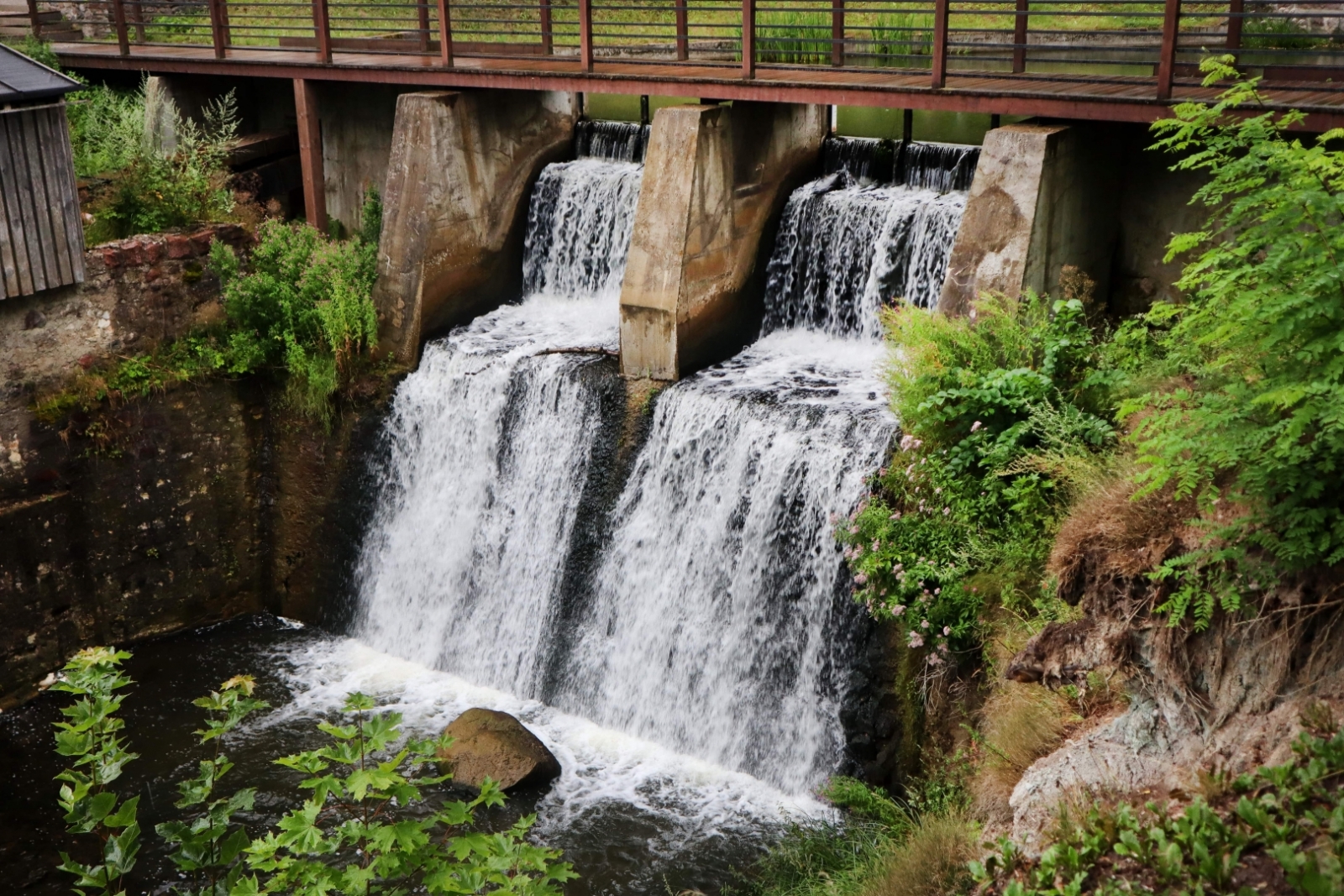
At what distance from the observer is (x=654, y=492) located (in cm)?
1022

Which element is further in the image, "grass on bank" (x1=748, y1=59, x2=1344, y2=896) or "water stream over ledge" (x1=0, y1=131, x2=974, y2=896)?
"water stream over ledge" (x1=0, y1=131, x2=974, y2=896)

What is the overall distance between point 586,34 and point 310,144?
11.2ft

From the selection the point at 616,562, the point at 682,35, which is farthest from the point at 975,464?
the point at 682,35

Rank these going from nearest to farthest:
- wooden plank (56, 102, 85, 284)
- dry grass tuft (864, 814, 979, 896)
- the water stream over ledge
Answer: dry grass tuft (864, 814, 979, 896)
the water stream over ledge
wooden plank (56, 102, 85, 284)

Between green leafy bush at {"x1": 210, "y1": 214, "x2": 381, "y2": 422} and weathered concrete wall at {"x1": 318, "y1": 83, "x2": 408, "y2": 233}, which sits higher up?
weathered concrete wall at {"x1": 318, "y1": 83, "x2": 408, "y2": 233}

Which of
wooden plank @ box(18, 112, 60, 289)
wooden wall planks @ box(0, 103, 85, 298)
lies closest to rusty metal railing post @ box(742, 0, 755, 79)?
wooden wall planks @ box(0, 103, 85, 298)

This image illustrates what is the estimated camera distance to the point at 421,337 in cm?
1228

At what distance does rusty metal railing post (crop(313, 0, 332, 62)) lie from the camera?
1259 cm

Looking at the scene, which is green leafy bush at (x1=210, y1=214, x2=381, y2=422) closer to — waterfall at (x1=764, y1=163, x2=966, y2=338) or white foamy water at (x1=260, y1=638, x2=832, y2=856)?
white foamy water at (x1=260, y1=638, x2=832, y2=856)

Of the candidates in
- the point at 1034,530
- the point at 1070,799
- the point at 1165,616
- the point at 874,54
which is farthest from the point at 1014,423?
the point at 874,54

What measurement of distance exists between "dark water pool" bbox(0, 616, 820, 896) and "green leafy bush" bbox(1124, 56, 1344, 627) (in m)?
3.96

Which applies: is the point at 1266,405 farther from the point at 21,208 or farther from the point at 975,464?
the point at 21,208

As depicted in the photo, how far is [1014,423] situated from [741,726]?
9.80 feet

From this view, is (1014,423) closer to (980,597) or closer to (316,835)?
(980,597)
